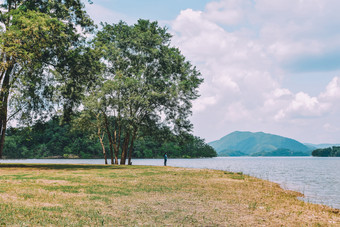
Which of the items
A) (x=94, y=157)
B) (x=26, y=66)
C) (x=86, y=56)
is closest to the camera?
(x=26, y=66)

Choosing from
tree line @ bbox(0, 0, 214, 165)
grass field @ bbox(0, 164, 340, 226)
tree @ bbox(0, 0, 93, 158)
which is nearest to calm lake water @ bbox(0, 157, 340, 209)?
grass field @ bbox(0, 164, 340, 226)

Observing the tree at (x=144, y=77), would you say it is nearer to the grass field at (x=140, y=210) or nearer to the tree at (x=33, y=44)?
the tree at (x=33, y=44)

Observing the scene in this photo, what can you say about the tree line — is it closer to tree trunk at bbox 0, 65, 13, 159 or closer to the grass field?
tree trunk at bbox 0, 65, 13, 159

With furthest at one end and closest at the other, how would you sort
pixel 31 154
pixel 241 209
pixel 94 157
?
pixel 94 157, pixel 31 154, pixel 241 209

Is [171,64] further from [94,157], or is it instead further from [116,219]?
[94,157]

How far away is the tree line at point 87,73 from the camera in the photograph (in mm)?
25578

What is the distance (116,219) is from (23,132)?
30.4 metres

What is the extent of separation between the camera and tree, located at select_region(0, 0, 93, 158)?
24.1 m

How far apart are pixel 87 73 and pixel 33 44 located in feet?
23.2

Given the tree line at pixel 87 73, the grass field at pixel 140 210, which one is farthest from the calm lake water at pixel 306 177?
the tree line at pixel 87 73

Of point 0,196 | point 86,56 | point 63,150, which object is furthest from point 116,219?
point 63,150

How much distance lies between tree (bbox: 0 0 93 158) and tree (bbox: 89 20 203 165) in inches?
290

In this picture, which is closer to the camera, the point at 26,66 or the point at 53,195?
the point at 53,195

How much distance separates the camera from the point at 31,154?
452 ft
